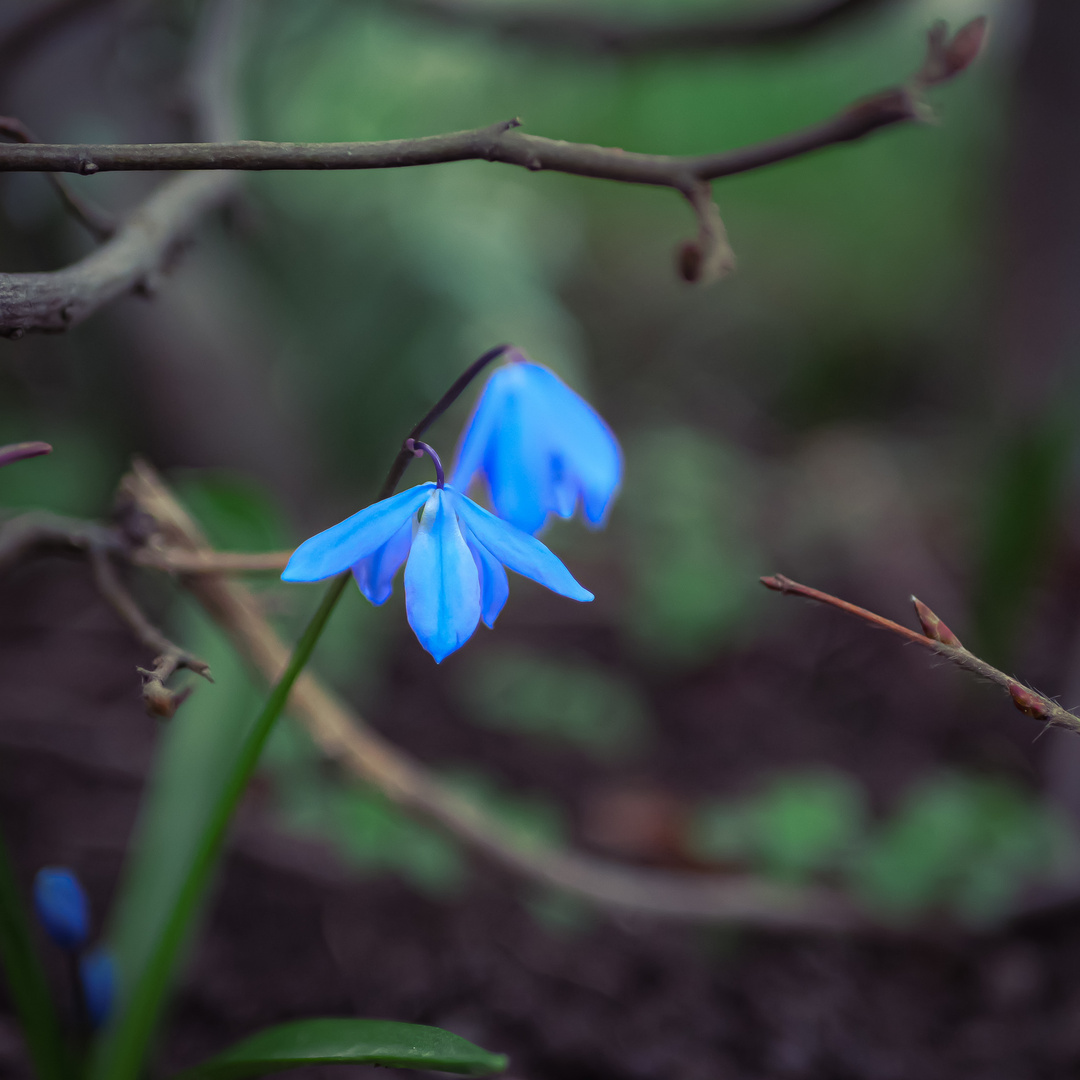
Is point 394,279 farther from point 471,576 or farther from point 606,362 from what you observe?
point 471,576

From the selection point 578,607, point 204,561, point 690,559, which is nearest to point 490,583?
point 204,561

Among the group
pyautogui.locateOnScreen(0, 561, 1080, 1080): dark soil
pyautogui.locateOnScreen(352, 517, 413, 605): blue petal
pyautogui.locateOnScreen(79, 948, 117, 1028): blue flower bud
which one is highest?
pyautogui.locateOnScreen(352, 517, 413, 605): blue petal

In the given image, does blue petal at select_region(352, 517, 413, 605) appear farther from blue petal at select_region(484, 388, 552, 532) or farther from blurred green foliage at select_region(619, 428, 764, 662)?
blurred green foliage at select_region(619, 428, 764, 662)

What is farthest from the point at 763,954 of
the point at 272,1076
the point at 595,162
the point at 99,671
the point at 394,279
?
the point at 394,279

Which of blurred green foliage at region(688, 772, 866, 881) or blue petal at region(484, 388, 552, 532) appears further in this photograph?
blurred green foliage at region(688, 772, 866, 881)

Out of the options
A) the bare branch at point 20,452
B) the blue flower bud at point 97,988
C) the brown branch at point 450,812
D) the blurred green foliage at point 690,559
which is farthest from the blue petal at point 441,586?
the blurred green foliage at point 690,559

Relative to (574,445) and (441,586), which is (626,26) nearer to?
(574,445)

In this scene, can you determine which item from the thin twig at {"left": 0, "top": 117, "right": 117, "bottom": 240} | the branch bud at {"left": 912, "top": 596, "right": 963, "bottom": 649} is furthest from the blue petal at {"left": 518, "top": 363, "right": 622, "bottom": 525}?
the thin twig at {"left": 0, "top": 117, "right": 117, "bottom": 240}
